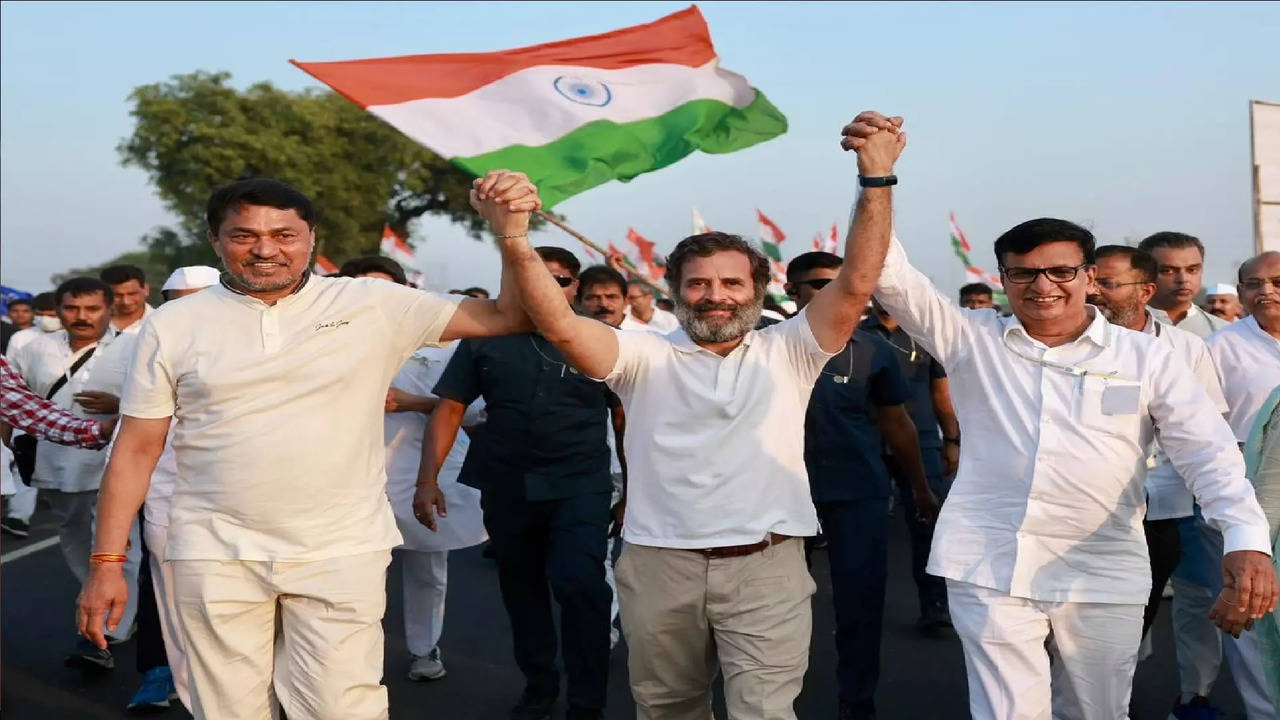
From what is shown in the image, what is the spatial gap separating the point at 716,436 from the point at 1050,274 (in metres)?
1.16

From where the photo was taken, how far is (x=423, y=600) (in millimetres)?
6320

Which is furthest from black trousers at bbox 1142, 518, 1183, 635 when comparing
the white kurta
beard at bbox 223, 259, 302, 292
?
beard at bbox 223, 259, 302, 292

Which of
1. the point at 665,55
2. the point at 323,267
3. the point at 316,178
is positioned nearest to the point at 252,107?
the point at 316,178

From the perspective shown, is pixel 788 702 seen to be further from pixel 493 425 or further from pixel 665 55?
pixel 665 55

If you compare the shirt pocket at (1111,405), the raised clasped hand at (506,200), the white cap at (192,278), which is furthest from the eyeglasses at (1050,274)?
the white cap at (192,278)

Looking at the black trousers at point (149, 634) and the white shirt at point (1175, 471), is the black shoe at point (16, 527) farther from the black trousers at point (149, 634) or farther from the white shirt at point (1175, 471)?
the white shirt at point (1175, 471)

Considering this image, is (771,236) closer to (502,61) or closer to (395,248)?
(395,248)

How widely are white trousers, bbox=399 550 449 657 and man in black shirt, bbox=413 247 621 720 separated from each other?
747 mm

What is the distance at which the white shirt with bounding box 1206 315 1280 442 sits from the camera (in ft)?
17.4

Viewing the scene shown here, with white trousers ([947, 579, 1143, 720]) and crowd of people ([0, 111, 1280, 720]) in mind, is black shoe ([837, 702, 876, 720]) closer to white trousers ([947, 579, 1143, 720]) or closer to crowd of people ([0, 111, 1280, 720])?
crowd of people ([0, 111, 1280, 720])

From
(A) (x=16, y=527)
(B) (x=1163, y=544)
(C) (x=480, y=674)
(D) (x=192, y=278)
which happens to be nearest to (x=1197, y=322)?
(B) (x=1163, y=544)

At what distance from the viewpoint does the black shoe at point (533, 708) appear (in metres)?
5.55

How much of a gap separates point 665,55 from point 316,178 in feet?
120

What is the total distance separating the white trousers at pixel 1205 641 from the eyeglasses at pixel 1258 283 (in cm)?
106
